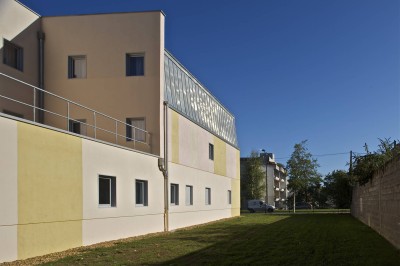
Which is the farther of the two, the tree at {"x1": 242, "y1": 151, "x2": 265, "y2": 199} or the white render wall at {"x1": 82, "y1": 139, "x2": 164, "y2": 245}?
the tree at {"x1": 242, "y1": 151, "x2": 265, "y2": 199}

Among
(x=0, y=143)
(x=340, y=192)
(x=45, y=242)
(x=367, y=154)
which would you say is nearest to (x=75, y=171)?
(x=45, y=242)

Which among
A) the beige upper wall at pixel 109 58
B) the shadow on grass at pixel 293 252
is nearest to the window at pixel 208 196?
the beige upper wall at pixel 109 58

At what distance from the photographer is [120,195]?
61.1ft

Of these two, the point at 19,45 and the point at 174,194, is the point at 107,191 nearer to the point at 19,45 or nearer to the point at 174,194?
the point at 19,45

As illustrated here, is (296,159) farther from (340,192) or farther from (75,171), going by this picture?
(75,171)

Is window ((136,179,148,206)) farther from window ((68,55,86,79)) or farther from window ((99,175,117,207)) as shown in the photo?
window ((68,55,86,79))

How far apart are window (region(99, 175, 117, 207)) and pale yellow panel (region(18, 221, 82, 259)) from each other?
204cm

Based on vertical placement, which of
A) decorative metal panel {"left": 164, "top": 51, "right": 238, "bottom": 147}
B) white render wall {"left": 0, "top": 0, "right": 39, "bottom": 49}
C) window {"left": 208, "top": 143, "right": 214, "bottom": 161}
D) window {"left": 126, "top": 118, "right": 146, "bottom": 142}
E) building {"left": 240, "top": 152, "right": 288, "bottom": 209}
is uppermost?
white render wall {"left": 0, "top": 0, "right": 39, "bottom": 49}

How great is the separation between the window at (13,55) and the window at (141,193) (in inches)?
273

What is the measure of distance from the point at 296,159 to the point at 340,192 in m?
17.2

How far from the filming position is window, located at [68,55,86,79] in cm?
2283

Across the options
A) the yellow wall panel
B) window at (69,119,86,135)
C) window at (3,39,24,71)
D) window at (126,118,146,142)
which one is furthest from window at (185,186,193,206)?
the yellow wall panel

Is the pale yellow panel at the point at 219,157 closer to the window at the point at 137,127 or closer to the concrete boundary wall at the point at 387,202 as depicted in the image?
the window at the point at 137,127

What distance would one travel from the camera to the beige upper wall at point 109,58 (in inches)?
890
